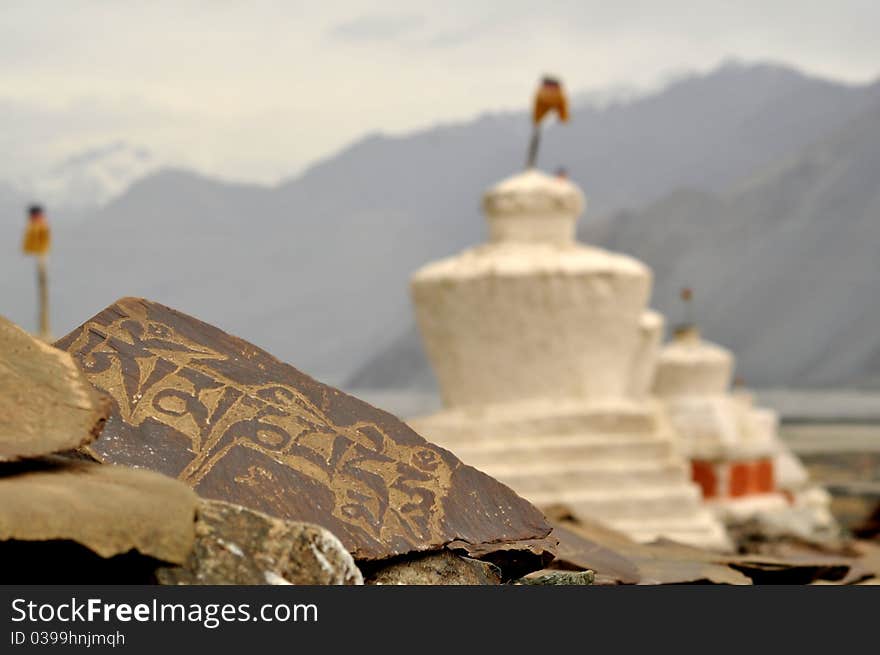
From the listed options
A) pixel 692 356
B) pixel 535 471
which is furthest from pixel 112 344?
pixel 692 356

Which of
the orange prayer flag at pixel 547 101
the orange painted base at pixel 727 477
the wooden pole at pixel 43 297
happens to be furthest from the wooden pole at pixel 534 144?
the orange painted base at pixel 727 477

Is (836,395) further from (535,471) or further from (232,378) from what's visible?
(232,378)

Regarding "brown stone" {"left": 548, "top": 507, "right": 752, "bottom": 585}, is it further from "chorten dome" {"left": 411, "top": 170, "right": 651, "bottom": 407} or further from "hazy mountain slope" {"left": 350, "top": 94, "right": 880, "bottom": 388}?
"hazy mountain slope" {"left": 350, "top": 94, "right": 880, "bottom": 388}

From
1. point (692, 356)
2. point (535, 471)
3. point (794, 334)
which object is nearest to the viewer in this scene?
point (535, 471)

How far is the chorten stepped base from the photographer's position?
1127 centimetres

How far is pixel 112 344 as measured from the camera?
2914mm

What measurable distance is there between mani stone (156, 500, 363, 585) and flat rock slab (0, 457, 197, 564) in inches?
2.0

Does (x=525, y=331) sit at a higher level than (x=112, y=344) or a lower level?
higher

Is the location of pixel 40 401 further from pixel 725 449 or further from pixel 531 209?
pixel 725 449

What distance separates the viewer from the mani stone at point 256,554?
2.33 meters

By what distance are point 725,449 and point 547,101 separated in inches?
239

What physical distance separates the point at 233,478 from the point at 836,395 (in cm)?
5375

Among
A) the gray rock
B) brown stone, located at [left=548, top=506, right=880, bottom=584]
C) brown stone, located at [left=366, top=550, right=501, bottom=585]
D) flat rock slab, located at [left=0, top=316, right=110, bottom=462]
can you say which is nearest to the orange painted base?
brown stone, located at [left=548, top=506, right=880, bottom=584]

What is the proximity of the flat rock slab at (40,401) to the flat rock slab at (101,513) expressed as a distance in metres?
0.05
